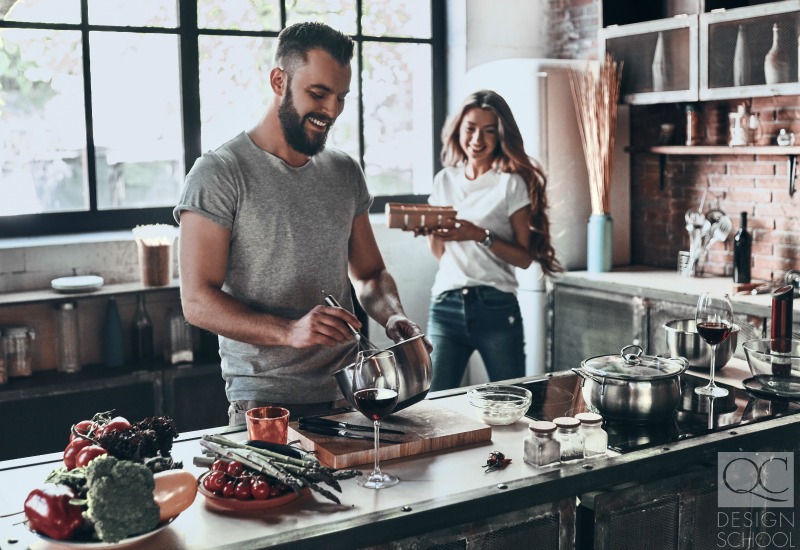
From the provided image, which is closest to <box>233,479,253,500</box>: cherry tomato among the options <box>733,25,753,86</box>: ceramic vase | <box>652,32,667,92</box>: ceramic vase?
<box>733,25,753,86</box>: ceramic vase

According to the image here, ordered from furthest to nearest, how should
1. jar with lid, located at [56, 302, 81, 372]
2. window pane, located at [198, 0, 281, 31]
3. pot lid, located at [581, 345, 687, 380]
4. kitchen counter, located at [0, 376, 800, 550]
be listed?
1. window pane, located at [198, 0, 281, 31]
2. jar with lid, located at [56, 302, 81, 372]
3. pot lid, located at [581, 345, 687, 380]
4. kitchen counter, located at [0, 376, 800, 550]

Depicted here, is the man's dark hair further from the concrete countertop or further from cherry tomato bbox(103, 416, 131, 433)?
the concrete countertop

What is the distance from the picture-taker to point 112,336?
438cm

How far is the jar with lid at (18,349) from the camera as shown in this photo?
4.16 metres

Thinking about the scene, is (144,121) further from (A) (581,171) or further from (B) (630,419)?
(B) (630,419)

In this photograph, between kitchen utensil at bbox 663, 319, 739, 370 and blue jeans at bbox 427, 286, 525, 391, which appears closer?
kitchen utensil at bbox 663, 319, 739, 370

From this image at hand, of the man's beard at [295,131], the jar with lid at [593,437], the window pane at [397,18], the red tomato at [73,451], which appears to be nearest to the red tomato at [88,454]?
the red tomato at [73,451]

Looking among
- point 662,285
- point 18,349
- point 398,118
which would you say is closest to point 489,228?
point 662,285

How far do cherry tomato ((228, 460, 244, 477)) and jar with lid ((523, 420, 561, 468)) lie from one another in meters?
0.63

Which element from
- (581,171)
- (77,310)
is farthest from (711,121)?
(77,310)

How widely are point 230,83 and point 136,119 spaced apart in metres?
0.56

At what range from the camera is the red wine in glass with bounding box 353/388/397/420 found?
1.85 m

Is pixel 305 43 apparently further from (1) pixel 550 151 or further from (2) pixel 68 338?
(1) pixel 550 151

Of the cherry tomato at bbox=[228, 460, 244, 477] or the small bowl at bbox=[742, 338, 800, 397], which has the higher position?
the small bowl at bbox=[742, 338, 800, 397]
